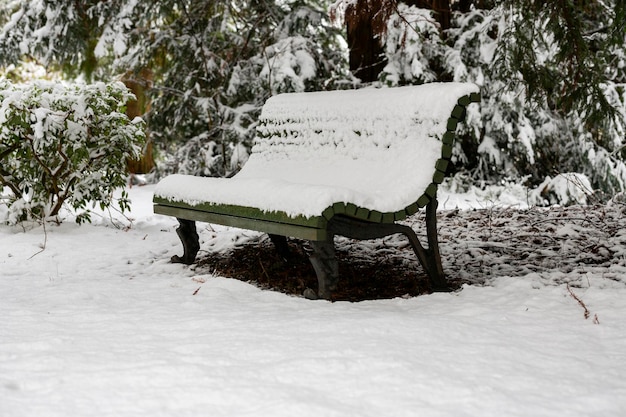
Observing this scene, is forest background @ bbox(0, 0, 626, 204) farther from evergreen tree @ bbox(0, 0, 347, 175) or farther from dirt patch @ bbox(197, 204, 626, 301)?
dirt patch @ bbox(197, 204, 626, 301)

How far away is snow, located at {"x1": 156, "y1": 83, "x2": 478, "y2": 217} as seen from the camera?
3.52 meters

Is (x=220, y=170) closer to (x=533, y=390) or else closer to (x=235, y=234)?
(x=235, y=234)

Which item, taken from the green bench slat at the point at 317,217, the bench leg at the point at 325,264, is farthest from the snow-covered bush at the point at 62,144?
the bench leg at the point at 325,264

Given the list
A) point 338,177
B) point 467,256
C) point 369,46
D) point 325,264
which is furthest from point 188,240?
point 369,46

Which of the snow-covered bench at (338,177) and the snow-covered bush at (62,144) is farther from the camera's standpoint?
the snow-covered bush at (62,144)

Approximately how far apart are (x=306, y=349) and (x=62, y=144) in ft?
12.1

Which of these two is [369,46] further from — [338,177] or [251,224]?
[251,224]

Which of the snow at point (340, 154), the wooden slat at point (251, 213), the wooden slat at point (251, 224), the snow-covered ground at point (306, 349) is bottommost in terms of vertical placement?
the snow-covered ground at point (306, 349)

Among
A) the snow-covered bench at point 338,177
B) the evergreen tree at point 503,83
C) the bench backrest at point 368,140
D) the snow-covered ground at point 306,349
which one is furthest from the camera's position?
the evergreen tree at point 503,83

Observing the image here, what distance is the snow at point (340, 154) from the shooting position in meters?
3.52

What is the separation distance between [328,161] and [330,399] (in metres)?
2.34

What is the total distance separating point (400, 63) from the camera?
6676 millimetres

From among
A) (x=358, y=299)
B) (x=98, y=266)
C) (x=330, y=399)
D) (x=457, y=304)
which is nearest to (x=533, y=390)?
(x=330, y=399)

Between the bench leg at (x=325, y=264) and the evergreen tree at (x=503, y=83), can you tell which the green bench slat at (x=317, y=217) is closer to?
the bench leg at (x=325, y=264)
